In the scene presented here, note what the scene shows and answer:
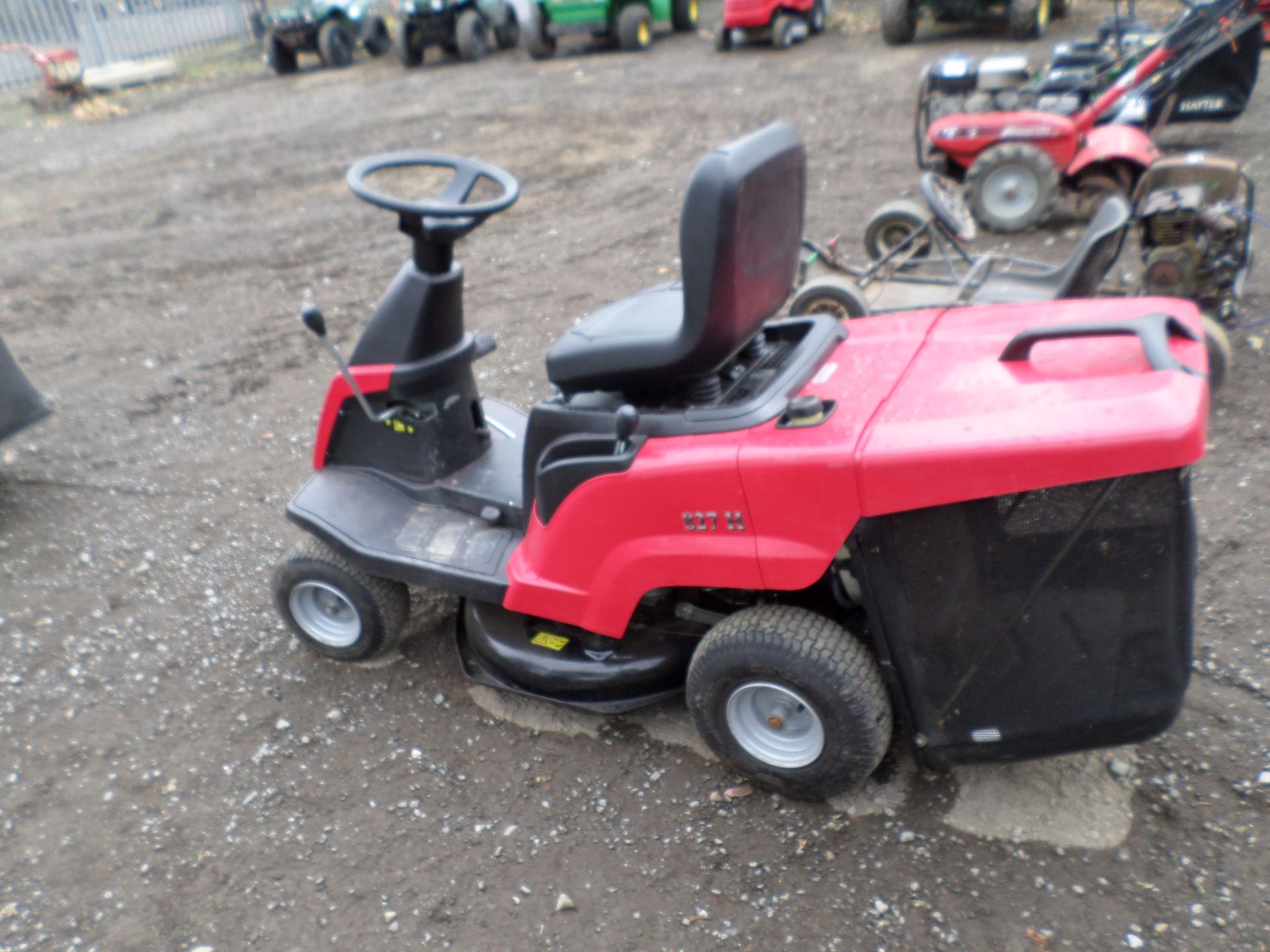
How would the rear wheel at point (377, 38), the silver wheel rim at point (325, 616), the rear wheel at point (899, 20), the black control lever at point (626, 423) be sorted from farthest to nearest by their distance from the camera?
the rear wheel at point (377, 38)
the rear wheel at point (899, 20)
the silver wheel rim at point (325, 616)
the black control lever at point (626, 423)

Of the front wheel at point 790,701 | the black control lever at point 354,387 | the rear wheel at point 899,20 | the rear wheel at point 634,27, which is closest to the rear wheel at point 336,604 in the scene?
the black control lever at point 354,387

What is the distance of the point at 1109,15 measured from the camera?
1116cm

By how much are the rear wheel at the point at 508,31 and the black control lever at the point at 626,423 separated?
492 inches

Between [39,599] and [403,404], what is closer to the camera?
[403,404]

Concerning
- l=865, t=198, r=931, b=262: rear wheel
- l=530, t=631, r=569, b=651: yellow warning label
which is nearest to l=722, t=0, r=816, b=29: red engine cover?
l=865, t=198, r=931, b=262: rear wheel

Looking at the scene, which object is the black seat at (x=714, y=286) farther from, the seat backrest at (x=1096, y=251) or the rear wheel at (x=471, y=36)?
the rear wheel at (x=471, y=36)

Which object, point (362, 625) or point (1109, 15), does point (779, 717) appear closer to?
point (362, 625)

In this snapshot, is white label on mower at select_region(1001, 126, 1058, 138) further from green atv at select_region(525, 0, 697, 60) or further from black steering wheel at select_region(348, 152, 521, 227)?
green atv at select_region(525, 0, 697, 60)

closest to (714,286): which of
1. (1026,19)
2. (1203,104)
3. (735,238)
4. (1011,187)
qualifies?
(735,238)

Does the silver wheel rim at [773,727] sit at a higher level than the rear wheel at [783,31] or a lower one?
lower

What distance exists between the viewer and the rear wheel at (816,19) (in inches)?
452

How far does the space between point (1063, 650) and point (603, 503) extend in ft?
3.40

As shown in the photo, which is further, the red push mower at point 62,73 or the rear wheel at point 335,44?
the rear wheel at point 335,44

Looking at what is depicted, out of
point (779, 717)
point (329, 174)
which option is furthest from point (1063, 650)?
point (329, 174)
